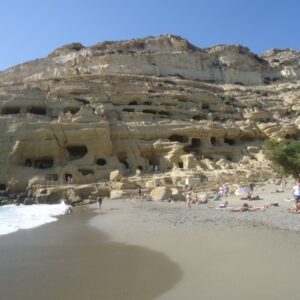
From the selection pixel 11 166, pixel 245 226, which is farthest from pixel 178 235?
pixel 11 166

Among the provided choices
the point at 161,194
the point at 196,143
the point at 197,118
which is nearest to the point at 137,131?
the point at 196,143

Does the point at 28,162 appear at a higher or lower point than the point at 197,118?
lower

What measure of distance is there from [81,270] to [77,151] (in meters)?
30.4

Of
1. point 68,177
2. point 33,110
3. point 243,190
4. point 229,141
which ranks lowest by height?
point 243,190

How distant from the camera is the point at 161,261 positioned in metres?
9.48

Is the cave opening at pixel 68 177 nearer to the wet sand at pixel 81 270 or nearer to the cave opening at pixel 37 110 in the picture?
the cave opening at pixel 37 110

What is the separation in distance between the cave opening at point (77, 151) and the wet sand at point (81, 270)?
2414cm

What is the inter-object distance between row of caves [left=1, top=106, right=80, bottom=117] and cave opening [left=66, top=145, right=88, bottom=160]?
4.65m

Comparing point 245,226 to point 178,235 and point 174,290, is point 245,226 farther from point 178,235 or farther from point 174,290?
point 174,290

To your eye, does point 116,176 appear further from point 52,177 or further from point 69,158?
point 69,158

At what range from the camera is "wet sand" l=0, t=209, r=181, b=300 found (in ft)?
23.8

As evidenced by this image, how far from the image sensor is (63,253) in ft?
36.2

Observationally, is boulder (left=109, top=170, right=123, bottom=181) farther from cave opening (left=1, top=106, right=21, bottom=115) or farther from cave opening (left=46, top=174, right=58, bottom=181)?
cave opening (left=1, top=106, right=21, bottom=115)

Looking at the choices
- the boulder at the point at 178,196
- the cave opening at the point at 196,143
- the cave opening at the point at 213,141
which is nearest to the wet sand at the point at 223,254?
the boulder at the point at 178,196
